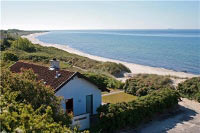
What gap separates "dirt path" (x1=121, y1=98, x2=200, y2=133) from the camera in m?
17.4

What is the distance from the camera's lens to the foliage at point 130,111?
1614 centimetres

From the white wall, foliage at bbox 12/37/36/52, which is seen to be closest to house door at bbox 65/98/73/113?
the white wall

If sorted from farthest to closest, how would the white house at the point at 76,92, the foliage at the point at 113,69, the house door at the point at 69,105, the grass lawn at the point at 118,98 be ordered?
the foliage at the point at 113,69 < the grass lawn at the point at 118,98 < the house door at the point at 69,105 < the white house at the point at 76,92

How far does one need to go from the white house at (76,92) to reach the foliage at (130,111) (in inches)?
54.2

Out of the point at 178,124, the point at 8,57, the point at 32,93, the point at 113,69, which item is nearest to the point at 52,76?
the point at 32,93

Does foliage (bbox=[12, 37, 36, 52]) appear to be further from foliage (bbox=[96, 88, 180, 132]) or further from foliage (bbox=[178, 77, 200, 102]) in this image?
foliage (bbox=[96, 88, 180, 132])

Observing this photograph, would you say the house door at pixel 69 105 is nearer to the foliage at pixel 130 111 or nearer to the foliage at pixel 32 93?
the foliage at pixel 130 111

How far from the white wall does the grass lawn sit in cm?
535

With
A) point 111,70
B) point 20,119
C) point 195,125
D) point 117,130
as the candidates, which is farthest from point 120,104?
point 111,70

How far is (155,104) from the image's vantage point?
19.5 meters

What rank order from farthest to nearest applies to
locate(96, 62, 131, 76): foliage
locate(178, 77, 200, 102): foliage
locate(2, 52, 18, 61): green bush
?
locate(96, 62, 131, 76): foliage → locate(2, 52, 18, 61): green bush → locate(178, 77, 200, 102): foliage

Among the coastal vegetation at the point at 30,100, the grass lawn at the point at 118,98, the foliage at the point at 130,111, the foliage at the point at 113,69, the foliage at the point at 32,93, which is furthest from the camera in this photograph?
the foliage at the point at 113,69

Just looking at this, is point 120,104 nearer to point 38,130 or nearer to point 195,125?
point 195,125

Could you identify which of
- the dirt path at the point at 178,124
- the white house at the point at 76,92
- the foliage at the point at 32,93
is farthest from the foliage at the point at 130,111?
the foliage at the point at 32,93
